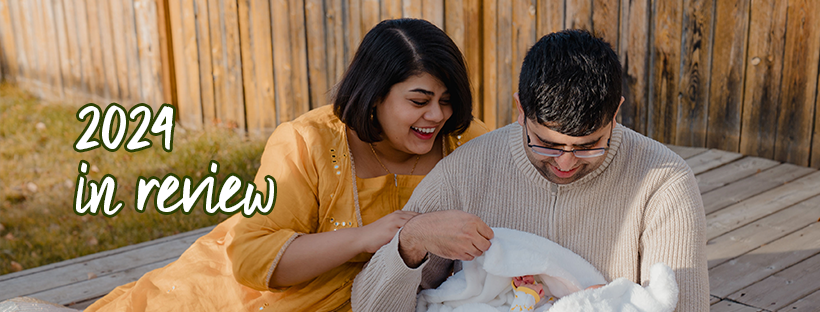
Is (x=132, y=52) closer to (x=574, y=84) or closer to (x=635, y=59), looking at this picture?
(x=635, y=59)

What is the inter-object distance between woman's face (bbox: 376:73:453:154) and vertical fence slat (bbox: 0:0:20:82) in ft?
24.7

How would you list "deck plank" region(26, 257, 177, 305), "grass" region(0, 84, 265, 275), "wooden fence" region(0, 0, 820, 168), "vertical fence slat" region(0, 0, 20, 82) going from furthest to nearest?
"vertical fence slat" region(0, 0, 20, 82), "wooden fence" region(0, 0, 820, 168), "grass" region(0, 84, 265, 275), "deck plank" region(26, 257, 177, 305)

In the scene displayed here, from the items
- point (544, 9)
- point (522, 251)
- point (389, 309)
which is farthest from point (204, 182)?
point (544, 9)

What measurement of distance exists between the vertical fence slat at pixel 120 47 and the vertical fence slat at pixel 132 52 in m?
0.02

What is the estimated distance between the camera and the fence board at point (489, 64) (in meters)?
4.84

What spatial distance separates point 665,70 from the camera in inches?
180

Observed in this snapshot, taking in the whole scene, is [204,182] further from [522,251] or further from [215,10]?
[215,10]

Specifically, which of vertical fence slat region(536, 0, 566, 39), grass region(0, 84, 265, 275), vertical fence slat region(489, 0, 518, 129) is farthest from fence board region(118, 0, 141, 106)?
vertical fence slat region(536, 0, 566, 39)

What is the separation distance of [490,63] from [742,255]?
2.30 meters

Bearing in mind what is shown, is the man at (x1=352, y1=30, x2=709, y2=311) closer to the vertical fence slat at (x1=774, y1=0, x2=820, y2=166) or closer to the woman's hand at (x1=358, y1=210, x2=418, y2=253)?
the woman's hand at (x1=358, y1=210, x2=418, y2=253)

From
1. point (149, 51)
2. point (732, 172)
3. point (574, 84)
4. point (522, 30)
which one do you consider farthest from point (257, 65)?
point (574, 84)

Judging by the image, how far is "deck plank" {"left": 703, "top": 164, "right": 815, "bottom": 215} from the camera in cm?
381

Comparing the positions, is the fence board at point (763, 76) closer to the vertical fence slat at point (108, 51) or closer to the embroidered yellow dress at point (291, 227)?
the embroidered yellow dress at point (291, 227)

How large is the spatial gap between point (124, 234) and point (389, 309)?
2.77 metres
